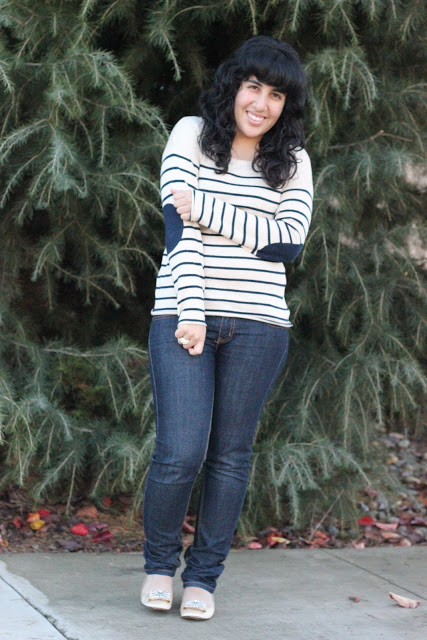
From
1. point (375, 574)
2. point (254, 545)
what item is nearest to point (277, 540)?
point (254, 545)

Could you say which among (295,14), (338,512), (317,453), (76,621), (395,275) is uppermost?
(295,14)

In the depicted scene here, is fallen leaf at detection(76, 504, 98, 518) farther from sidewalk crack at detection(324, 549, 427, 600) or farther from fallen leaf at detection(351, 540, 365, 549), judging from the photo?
fallen leaf at detection(351, 540, 365, 549)

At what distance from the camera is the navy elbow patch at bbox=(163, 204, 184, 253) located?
2.95 m

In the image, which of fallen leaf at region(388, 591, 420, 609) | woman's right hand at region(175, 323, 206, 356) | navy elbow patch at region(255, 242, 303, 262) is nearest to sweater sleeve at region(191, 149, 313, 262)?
navy elbow patch at region(255, 242, 303, 262)

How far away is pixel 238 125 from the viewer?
3.07 meters

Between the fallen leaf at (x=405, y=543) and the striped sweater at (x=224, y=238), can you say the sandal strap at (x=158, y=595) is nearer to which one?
the striped sweater at (x=224, y=238)

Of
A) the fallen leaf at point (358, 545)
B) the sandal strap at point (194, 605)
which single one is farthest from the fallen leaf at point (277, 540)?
the sandal strap at point (194, 605)

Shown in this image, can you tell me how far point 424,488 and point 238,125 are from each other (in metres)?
2.90

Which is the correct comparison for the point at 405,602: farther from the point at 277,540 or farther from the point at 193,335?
the point at 193,335

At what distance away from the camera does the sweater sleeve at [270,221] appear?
2.91m

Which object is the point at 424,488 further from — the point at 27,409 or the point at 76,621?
the point at 76,621

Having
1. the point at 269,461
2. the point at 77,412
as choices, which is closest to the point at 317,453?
the point at 269,461

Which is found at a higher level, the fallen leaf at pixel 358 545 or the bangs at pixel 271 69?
the bangs at pixel 271 69

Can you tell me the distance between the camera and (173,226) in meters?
2.97
